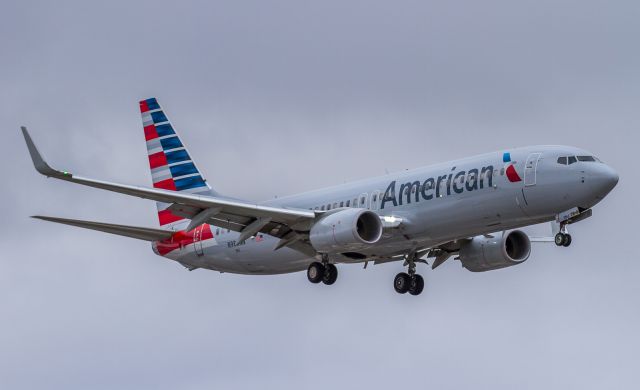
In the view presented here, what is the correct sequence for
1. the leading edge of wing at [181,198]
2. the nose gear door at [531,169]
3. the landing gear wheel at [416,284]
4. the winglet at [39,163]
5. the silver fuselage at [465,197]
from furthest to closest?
the landing gear wheel at [416,284]
the nose gear door at [531,169]
the silver fuselage at [465,197]
the leading edge of wing at [181,198]
the winglet at [39,163]

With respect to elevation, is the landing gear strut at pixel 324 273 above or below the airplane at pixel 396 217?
below

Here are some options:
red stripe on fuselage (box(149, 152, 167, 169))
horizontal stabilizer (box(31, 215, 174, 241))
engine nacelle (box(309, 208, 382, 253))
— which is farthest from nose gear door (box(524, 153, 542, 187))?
red stripe on fuselage (box(149, 152, 167, 169))

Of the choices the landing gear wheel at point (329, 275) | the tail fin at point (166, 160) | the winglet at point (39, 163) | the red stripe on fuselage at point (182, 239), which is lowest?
the landing gear wheel at point (329, 275)

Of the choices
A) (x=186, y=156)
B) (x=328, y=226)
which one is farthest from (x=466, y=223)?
(x=186, y=156)

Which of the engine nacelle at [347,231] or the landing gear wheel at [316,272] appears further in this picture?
the landing gear wheel at [316,272]

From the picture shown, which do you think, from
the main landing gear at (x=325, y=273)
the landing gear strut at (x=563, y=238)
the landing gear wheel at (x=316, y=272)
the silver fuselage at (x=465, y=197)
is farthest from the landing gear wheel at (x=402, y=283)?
the landing gear strut at (x=563, y=238)

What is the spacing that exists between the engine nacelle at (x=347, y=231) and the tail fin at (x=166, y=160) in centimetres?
1160

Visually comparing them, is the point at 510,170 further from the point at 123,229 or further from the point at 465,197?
the point at 123,229

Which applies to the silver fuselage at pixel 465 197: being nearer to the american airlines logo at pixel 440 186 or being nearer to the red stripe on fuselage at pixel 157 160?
the american airlines logo at pixel 440 186

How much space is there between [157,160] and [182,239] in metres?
6.25

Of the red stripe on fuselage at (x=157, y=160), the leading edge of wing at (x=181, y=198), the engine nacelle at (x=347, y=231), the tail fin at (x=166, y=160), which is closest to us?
the leading edge of wing at (x=181, y=198)

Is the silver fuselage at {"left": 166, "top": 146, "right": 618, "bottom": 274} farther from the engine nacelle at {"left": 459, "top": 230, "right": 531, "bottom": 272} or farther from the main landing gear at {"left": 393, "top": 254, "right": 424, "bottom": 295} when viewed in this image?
Result: the engine nacelle at {"left": 459, "top": 230, "right": 531, "bottom": 272}

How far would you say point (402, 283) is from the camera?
6278cm

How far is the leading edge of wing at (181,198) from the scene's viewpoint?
50344 millimetres
